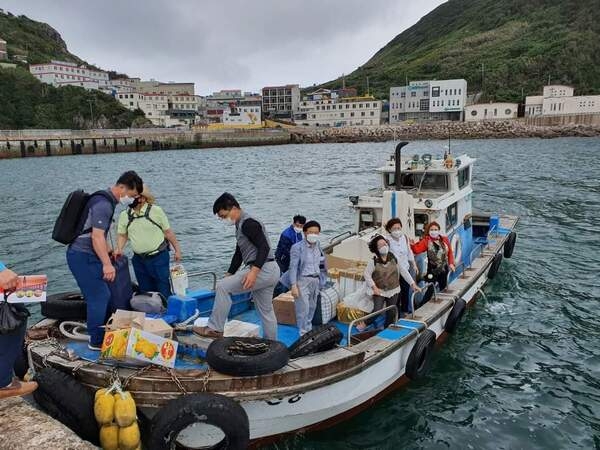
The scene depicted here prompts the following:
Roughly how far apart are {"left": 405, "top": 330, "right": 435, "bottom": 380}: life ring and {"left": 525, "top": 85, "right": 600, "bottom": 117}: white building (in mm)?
102192

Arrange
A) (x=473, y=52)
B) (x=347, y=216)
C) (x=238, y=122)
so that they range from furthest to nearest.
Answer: (x=473, y=52) → (x=238, y=122) → (x=347, y=216)

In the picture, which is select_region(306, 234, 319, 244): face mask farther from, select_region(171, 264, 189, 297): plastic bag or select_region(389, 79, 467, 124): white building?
select_region(389, 79, 467, 124): white building

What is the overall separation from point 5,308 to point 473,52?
176 metres

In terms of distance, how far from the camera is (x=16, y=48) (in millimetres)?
153750

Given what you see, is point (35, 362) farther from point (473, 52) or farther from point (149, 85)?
point (473, 52)

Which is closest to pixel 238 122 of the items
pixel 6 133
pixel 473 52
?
pixel 6 133

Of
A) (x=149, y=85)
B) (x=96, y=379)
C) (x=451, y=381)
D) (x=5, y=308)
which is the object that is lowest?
(x=451, y=381)

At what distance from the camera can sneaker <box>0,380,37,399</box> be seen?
4732 millimetres

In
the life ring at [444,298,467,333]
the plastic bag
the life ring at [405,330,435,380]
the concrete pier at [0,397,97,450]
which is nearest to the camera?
the concrete pier at [0,397,97,450]

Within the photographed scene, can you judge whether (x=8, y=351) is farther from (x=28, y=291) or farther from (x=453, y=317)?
(x=453, y=317)

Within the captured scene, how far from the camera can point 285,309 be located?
7465 millimetres

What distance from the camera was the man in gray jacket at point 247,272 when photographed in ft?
17.6

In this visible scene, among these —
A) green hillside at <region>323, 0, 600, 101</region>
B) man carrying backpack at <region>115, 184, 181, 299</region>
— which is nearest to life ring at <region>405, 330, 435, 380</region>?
man carrying backpack at <region>115, 184, 181, 299</region>

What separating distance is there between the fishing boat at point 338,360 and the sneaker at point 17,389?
367 mm
